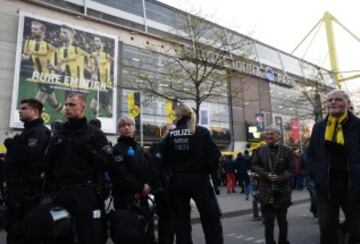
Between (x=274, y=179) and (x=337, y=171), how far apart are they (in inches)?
67.7

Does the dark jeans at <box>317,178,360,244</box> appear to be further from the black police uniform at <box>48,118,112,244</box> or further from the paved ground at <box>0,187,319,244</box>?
the paved ground at <box>0,187,319,244</box>

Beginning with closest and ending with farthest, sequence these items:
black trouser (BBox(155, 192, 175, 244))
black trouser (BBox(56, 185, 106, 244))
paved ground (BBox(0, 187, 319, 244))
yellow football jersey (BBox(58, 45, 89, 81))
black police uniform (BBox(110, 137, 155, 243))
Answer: black trouser (BBox(56, 185, 106, 244)) < black police uniform (BBox(110, 137, 155, 243)) < black trouser (BBox(155, 192, 175, 244)) < paved ground (BBox(0, 187, 319, 244)) < yellow football jersey (BBox(58, 45, 89, 81))

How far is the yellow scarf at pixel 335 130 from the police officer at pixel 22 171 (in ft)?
10.2

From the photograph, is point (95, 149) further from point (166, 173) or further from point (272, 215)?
point (272, 215)

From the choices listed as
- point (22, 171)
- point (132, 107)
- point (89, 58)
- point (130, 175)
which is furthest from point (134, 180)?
point (89, 58)

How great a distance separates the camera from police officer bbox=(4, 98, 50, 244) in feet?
13.5

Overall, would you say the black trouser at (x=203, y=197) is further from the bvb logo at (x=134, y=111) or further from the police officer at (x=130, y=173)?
the bvb logo at (x=134, y=111)

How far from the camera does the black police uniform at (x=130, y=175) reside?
4.23 metres

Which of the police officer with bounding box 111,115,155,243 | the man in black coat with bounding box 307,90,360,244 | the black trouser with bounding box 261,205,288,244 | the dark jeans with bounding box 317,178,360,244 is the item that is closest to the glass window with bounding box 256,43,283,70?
the black trouser with bounding box 261,205,288,244

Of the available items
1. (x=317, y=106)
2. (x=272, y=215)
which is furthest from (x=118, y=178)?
(x=317, y=106)

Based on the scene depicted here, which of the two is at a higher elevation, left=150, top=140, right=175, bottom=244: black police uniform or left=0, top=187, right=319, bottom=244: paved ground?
left=150, top=140, right=175, bottom=244: black police uniform

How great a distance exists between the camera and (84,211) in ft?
11.4

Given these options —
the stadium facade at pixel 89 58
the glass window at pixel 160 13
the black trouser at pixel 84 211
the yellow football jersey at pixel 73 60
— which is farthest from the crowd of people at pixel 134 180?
the glass window at pixel 160 13

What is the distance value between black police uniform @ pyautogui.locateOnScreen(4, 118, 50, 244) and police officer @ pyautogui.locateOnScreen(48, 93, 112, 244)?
502mm
